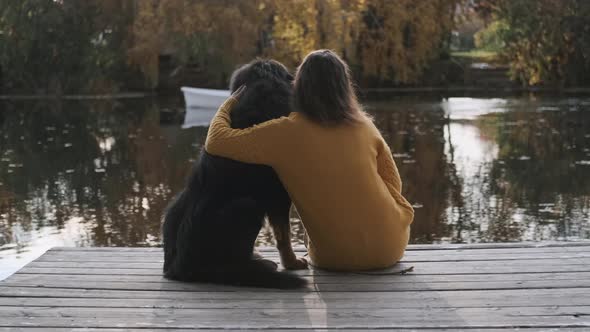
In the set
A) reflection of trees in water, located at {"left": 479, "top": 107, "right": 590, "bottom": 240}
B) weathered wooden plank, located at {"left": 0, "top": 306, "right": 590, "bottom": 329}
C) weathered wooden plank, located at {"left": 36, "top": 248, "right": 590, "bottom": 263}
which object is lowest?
reflection of trees in water, located at {"left": 479, "top": 107, "right": 590, "bottom": 240}

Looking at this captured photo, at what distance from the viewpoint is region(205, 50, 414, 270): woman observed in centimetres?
341

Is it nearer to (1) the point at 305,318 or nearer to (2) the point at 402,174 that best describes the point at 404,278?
(1) the point at 305,318

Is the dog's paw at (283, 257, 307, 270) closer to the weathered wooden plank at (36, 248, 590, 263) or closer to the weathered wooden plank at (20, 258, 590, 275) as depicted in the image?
the weathered wooden plank at (20, 258, 590, 275)

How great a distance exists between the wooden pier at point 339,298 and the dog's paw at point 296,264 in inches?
4.1

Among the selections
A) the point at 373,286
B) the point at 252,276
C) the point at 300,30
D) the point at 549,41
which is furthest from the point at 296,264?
the point at 549,41

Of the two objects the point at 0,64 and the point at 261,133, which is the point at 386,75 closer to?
the point at 0,64

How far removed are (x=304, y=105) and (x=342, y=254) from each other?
27.3 inches

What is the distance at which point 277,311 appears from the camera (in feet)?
10.2

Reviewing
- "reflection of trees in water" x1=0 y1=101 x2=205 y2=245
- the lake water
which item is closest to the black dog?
the lake water

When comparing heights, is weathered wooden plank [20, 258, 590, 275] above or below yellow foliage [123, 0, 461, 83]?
below

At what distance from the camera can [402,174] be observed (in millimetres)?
10781

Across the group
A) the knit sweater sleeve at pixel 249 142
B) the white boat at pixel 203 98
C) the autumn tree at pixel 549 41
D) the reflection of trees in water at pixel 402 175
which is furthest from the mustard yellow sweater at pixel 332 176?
the autumn tree at pixel 549 41

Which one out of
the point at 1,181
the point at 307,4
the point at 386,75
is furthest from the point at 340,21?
the point at 1,181

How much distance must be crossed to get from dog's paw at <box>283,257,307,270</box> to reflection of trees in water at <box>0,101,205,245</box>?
3.64 metres
